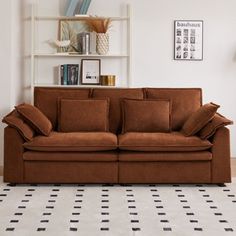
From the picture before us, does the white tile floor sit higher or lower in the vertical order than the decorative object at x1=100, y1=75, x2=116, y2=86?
lower

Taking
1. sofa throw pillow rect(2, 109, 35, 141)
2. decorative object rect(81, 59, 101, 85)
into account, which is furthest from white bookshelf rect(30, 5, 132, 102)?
sofa throw pillow rect(2, 109, 35, 141)

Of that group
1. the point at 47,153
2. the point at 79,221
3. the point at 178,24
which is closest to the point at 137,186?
the point at 47,153

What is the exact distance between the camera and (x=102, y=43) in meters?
6.12

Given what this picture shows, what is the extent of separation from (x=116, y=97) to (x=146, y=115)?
0.45 m

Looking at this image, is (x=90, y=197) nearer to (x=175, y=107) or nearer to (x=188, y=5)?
(x=175, y=107)

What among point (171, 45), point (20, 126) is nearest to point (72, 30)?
point (171, 45)

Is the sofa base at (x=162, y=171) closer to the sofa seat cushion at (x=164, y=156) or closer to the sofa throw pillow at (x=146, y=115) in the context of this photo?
the sofa seat cushion at (x=164, y=156)

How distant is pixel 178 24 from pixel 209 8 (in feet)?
1.34

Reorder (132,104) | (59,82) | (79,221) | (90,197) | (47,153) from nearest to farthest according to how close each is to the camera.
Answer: (79,221) < (90,197) < (47,153) < (132,104) < (59,82)

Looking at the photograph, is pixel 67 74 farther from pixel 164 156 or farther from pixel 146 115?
pixel 164 156

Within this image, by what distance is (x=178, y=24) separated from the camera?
20.6 ft

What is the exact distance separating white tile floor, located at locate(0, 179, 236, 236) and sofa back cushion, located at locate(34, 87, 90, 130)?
3.12ft

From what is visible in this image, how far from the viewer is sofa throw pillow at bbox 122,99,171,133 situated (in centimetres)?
562

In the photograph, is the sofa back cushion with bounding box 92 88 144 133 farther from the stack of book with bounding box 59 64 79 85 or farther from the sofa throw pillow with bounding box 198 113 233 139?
the sofa throw pillow with bounding box 198 113 233 139
